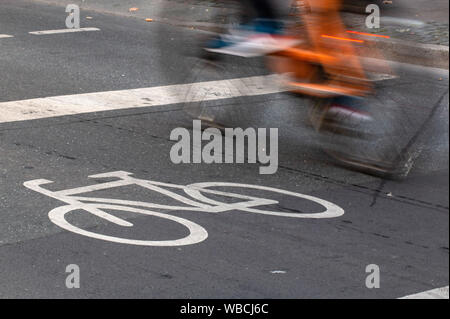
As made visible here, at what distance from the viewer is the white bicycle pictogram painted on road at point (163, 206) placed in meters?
5.76

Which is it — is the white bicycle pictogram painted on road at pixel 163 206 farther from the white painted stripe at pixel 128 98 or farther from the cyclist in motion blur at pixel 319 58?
the white painted stripe at pixel 128 98

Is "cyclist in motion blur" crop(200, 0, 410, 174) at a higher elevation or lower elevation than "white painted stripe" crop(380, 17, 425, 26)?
lower

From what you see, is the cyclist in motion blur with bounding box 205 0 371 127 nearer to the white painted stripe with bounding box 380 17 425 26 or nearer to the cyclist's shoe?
the cyclist's shoe

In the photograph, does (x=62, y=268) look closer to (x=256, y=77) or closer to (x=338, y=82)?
(x=338, y=82)

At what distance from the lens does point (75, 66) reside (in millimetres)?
11203

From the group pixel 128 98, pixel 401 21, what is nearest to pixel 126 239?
pixel 401 21

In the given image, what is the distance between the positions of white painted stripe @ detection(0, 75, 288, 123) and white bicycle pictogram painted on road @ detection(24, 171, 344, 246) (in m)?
2.19

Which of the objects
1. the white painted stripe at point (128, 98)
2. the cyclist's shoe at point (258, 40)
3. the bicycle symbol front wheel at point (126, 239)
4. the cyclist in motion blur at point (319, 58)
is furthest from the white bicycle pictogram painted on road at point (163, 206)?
the white painted stripe at point (128, 98)

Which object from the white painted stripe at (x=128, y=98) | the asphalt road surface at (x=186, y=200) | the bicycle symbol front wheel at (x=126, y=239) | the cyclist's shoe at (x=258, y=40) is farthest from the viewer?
the white painted stripe at (x=128, y=98)

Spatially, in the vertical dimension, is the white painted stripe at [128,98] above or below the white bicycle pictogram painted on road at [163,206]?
above

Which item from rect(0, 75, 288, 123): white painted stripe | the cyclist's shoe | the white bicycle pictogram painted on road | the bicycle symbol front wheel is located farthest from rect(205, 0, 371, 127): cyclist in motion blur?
the bicycle symbol front wheel

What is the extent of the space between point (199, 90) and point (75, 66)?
7.85 ft

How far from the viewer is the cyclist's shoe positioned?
7465 mm
